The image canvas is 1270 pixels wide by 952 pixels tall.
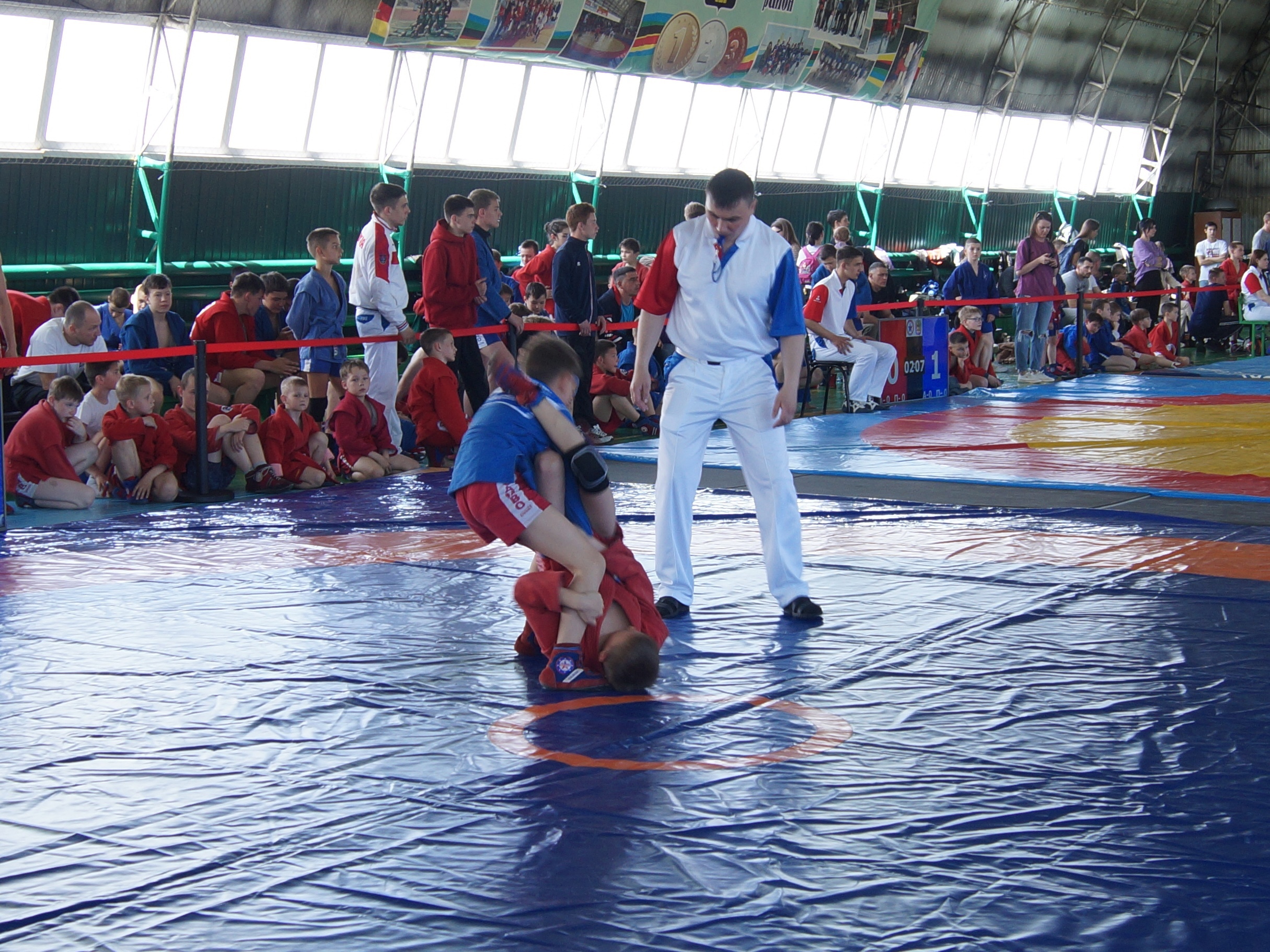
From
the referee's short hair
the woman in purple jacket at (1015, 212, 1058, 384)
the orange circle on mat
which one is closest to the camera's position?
the orange circle on mat

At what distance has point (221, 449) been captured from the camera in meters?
9.08

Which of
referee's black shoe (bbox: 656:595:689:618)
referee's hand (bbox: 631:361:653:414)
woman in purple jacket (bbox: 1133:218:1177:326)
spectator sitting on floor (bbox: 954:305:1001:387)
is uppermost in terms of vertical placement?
woman in purple jacket (bbox: 1133:218:1177:326)

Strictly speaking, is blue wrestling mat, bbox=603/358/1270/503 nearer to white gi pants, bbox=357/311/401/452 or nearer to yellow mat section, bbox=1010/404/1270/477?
yellow mat section, bbox=1010/404/1270/477

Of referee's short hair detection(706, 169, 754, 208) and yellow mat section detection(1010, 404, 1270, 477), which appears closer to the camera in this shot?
referee's short hair detection(706, 169, 754, 208)

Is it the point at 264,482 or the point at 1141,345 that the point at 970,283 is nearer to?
the point at 1141,345

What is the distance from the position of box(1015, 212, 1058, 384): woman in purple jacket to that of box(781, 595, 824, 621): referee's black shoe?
10875 mm

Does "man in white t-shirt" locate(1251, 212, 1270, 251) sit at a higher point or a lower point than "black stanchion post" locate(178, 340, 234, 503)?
higher

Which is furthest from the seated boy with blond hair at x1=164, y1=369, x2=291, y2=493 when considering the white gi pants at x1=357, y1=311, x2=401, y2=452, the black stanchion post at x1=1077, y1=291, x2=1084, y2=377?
the black stanchion post at x1=1077, y1=291, x2=1084, y2=377

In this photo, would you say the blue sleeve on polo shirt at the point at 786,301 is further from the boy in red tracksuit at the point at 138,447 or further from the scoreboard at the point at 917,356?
the scoreboard at the point at 917,356

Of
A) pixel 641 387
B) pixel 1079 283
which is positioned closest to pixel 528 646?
pixel 641 387

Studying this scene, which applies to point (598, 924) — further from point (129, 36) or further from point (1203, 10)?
point (1203, 10)

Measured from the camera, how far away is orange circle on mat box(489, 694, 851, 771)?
3.88 m

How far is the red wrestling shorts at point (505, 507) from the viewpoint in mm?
4516

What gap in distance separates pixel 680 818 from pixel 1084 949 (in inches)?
41.1
